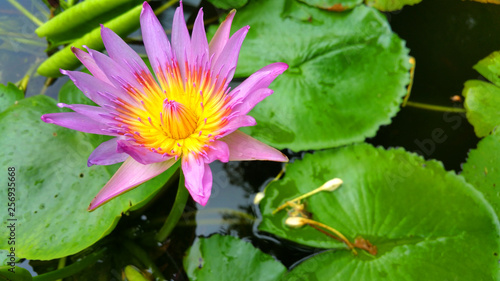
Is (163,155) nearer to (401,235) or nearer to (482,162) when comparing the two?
(401,235)

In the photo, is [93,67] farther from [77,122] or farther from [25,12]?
[25,12]

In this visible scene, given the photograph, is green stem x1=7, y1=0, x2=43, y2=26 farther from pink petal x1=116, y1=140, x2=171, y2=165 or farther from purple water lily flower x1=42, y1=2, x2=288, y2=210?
pink petal x1=116, y1=140, x2=171, y2=165

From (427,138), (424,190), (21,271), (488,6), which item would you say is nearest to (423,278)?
(424,190)

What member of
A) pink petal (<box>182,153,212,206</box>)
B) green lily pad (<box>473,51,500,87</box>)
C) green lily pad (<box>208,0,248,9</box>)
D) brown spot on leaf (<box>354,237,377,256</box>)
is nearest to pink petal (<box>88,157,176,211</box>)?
pink petal (<box>182,153,212,206</box>)

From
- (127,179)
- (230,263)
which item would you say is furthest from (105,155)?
(230,263)

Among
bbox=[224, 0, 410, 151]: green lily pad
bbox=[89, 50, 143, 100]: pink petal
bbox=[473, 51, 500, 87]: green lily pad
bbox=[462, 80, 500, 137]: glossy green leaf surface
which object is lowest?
bbox=[462, 80, 500, 137]: glossy green leaf surface

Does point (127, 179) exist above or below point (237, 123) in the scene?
below
